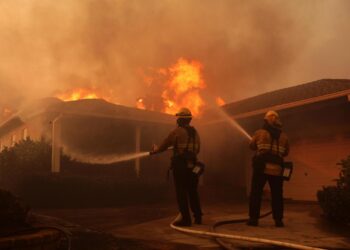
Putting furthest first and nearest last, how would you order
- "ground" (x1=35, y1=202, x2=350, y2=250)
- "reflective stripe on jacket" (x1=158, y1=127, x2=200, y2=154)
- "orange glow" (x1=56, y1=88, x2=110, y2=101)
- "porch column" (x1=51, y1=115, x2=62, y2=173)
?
"orange glow" (x1=56, y1=88, x2=110, y2=101) < "porch column" (x1=51, y1=115, x2=62, y2=173) < "reflective stripe on jacket" (x1=158, y1=127, x2=200, y2=154) < "ground" (x1=35, y1=202, x2=350, y2=250)

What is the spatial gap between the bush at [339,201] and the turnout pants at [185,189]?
7.83ft

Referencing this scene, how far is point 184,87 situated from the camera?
629 inches

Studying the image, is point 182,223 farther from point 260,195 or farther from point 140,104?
point 140,104

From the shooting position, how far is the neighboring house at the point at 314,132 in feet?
35.7

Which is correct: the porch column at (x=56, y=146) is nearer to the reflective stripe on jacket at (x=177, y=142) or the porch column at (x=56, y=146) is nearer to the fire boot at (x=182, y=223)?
the reflective stripe on jacket at (x=177, y=142)

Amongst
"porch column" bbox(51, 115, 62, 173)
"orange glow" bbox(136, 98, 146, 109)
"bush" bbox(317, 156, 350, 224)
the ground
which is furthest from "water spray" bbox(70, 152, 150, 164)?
"bush" bbox(317, 156, 350, 224)

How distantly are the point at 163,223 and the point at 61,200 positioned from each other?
505 centimetres

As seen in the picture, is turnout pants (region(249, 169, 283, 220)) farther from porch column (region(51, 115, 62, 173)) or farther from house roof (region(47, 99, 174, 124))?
porch column (region(51, 115, 62, 173))

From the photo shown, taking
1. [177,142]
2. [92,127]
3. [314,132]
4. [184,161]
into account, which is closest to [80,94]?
[92,127]

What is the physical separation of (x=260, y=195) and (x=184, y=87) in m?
9.93

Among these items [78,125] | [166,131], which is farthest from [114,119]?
[166,131]

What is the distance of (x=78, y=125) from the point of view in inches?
545

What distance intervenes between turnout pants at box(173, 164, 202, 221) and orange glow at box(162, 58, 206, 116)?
907cm

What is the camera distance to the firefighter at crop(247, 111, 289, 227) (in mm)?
6359
